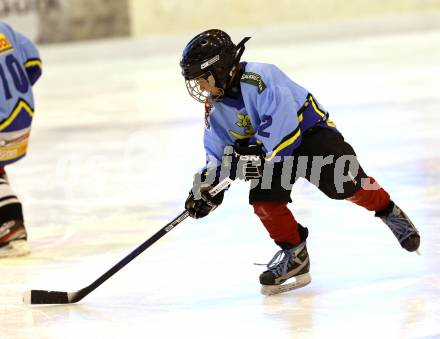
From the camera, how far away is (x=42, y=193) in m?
4.98

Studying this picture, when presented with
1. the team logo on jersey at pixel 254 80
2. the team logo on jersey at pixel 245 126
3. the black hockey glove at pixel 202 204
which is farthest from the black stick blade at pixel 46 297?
the team logo on jersey at pixel 254 80

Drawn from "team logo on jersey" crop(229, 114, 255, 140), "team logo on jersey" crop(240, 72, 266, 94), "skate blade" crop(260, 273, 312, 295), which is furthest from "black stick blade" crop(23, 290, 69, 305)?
"team logo on jersey" crop(240, 72, 266, 94)

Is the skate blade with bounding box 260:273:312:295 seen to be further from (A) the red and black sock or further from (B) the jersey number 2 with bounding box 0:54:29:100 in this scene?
(B) the jersey number 2 with bounding box 0:54:29:100

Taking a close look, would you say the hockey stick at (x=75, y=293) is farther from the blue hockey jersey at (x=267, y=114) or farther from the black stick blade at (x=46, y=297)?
the blue hockey jersey at (x=267, y=114)

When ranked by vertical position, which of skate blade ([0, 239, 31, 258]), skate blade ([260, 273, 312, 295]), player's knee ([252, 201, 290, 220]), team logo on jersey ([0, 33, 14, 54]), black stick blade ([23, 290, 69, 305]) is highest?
team logo on jersey ([0, 33, 14, 54])

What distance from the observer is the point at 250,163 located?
10.0 feet

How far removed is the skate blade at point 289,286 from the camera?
3.14 metres

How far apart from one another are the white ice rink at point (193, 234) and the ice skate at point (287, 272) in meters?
0.04

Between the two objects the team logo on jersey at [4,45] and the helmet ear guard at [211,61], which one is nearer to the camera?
the helmet ear guard at [211,61]

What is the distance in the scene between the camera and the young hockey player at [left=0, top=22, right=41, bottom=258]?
3.88 m

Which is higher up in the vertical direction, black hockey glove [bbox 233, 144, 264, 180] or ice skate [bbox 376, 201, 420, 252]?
black hockey glove [bbox 233, 144, 264, 180]

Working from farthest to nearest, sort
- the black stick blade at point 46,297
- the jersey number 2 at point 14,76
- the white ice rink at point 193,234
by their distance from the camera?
the jersey number 2 at point 14,76, the black stick blade at point 46,297, the white ice rink at point 193,234

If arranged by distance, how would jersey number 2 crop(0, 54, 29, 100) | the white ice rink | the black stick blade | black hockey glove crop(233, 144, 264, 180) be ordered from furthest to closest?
jersey number 2 crop(0, 54, 29, 100) < the black stick blade < black hockey glove crop(233, 144, 264, 180) < the white ice rink

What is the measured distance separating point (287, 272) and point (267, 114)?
0.53 meters
